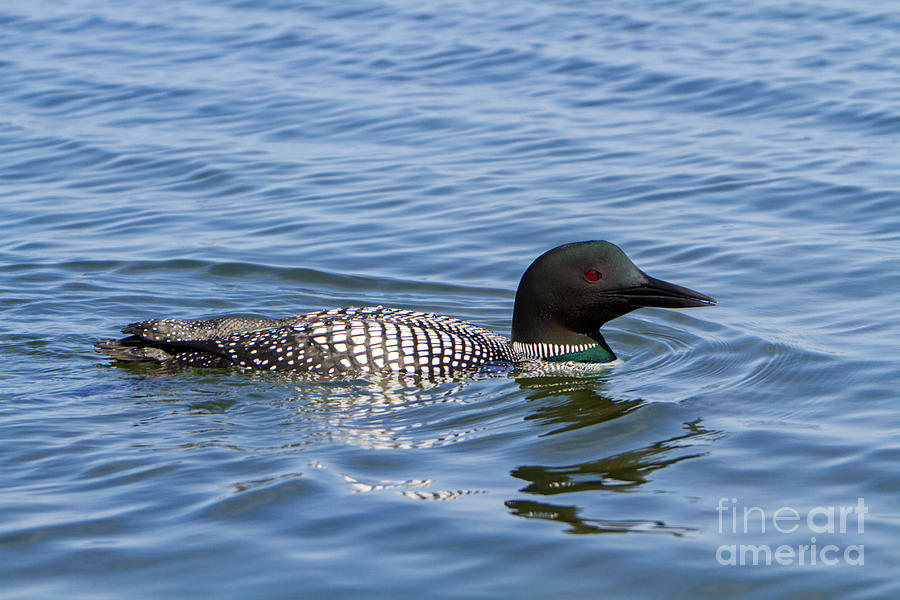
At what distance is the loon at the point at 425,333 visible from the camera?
6.14 meters

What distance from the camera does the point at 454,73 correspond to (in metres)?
13.1

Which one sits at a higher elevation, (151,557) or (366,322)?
(366,322)

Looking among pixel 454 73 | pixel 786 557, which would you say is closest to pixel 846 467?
pixel 786 557

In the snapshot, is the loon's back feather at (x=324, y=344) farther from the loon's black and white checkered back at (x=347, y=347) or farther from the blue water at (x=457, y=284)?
the blue water at (x=457, y=284)

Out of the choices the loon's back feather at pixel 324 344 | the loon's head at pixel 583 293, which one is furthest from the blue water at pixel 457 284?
the loon's head at pixel 583 293

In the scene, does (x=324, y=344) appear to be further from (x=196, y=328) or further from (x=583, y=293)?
(x=583, y=293)

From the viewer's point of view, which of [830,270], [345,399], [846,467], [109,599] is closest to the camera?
[109,599]

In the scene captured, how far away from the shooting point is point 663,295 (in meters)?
6.14

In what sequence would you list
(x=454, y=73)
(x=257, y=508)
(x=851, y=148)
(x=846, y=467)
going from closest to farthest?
(x=257, y=508), (x=846, y=467), (x=851, y=148), (x=454, y=73)

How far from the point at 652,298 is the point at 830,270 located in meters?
1.99

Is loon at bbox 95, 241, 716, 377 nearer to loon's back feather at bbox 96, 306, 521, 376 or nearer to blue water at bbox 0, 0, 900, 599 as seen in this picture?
loon's back feather at bbox 96, 306, 521, 376

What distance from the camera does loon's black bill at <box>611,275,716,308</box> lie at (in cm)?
608

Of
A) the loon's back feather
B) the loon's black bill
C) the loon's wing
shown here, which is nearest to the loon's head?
the loon's black bill

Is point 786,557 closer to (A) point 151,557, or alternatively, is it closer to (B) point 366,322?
(A) point 151,557
